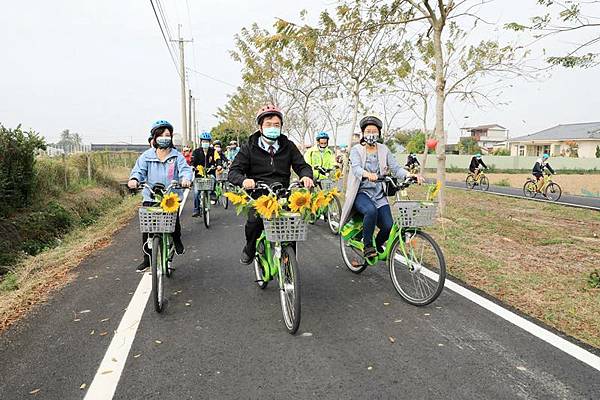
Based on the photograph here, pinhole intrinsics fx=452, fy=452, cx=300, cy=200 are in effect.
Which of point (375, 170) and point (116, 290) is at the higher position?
point (375, 170)

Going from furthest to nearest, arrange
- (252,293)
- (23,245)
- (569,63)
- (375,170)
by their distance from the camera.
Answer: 1. (23,245)
2. (569,63)
3. (375,170)
4. (252,293)

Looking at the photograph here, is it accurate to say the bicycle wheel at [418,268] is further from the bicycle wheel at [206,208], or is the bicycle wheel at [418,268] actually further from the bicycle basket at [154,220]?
the bicycle wheel at [206,208]

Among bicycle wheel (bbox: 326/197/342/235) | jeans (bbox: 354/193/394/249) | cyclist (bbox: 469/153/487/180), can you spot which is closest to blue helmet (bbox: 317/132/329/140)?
bicycle wheel (bbox: 326/197/342/235)

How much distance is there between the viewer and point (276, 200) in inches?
158

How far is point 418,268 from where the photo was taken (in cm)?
482

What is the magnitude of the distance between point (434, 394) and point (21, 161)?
10487mm

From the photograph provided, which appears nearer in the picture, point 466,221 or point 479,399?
point 479,399

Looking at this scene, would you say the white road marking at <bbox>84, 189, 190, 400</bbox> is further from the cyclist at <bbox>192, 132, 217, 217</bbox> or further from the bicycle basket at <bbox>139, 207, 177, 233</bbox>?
the cyclist at <bbox>192, 132, 217, 217</bbox>

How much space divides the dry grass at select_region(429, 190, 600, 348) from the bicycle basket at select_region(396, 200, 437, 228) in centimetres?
135

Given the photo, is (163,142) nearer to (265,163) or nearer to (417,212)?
(265,163)

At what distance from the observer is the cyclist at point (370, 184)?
17.3 ft

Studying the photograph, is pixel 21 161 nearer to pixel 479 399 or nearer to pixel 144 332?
pixel 144 332

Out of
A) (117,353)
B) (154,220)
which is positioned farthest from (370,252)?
(117,353)

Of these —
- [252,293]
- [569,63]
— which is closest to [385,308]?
[252,293]
